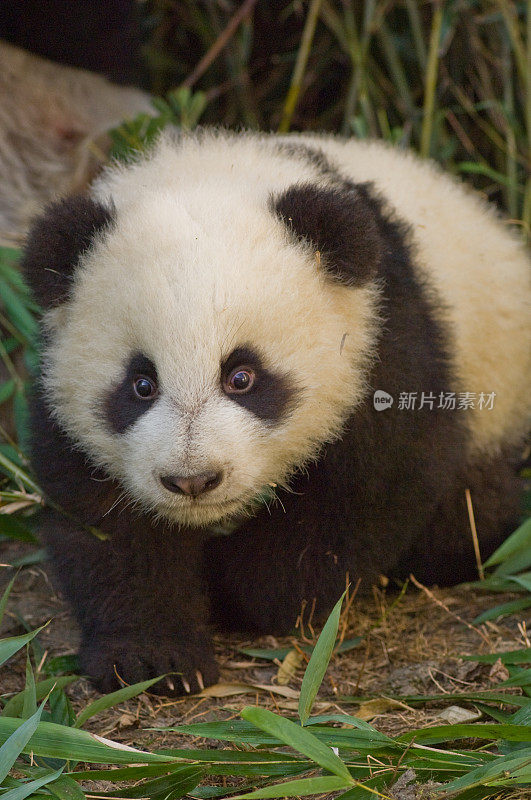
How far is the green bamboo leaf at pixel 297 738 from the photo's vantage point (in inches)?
82.2

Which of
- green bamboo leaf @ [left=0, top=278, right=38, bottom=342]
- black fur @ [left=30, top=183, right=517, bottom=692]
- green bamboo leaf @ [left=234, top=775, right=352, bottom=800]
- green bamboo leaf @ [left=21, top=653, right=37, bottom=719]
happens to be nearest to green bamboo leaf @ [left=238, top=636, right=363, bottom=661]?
black fur @ [left=30, top=183, right=517, bottom=692]

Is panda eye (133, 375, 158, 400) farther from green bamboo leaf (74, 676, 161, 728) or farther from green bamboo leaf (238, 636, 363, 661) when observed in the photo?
green bamboo leaf (238, 636, 363, 661)

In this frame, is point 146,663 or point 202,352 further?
point 146,663

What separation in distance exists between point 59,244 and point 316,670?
4.73 feet

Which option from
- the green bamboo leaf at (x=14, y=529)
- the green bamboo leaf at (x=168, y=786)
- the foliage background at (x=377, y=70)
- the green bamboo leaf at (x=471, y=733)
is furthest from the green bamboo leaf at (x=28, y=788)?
the foliage background at (x=377, y=70)

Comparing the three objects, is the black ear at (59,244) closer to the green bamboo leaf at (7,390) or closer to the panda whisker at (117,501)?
the panda whisker at (117,501)

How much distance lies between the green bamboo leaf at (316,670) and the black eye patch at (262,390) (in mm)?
582

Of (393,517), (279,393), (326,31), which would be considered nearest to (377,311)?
(279,393)

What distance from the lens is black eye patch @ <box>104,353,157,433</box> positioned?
2633mm

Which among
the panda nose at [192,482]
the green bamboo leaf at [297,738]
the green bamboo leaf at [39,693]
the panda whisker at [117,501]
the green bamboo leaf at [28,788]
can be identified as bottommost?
the green bamboo leaf at [39,693]

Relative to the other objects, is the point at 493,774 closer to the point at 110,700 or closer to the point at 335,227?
the point at 110,700

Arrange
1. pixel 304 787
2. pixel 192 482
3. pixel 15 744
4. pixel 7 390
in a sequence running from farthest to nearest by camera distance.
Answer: pixel 7 390
pixel 192 482
pixel 15 744
pixel 304 787

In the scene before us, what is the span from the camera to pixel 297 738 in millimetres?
2123

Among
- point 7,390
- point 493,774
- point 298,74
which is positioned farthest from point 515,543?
point 298,74
